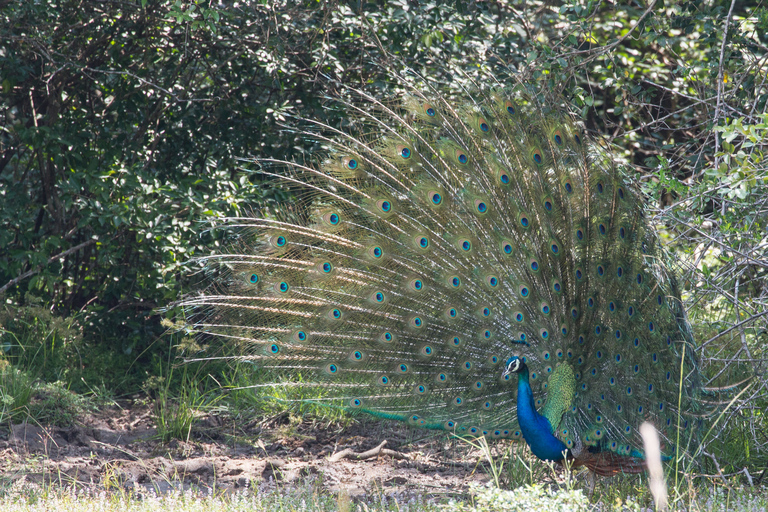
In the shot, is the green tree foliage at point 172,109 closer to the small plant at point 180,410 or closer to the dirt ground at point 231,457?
the small plant at point 180,410

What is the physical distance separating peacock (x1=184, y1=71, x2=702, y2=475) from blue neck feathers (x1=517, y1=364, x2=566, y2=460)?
147 mm

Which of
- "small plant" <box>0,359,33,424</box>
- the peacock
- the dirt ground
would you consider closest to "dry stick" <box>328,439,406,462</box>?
the dirt ground

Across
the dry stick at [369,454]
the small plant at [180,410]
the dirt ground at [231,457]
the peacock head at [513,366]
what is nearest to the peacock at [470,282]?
the peacock head at [513,366]

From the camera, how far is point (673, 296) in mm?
4273

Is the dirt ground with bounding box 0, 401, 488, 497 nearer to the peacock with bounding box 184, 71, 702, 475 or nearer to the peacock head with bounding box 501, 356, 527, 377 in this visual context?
the peacock with bounding box 184, 71, 702, 475

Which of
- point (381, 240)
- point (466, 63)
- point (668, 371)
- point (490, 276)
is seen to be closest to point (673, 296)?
point (668, 371)

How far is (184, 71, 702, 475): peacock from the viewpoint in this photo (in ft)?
14.5

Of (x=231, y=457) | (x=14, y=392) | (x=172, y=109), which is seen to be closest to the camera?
(x=231, y=457)

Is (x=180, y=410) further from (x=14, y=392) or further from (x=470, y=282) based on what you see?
(x=470, y=282)

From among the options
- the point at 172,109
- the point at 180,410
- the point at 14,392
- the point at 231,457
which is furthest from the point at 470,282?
the point at 14,392

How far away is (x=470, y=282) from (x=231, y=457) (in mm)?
2326

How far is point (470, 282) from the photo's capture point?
185 inches

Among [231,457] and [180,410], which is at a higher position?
[180,410]

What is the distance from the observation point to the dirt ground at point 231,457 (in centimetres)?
493
